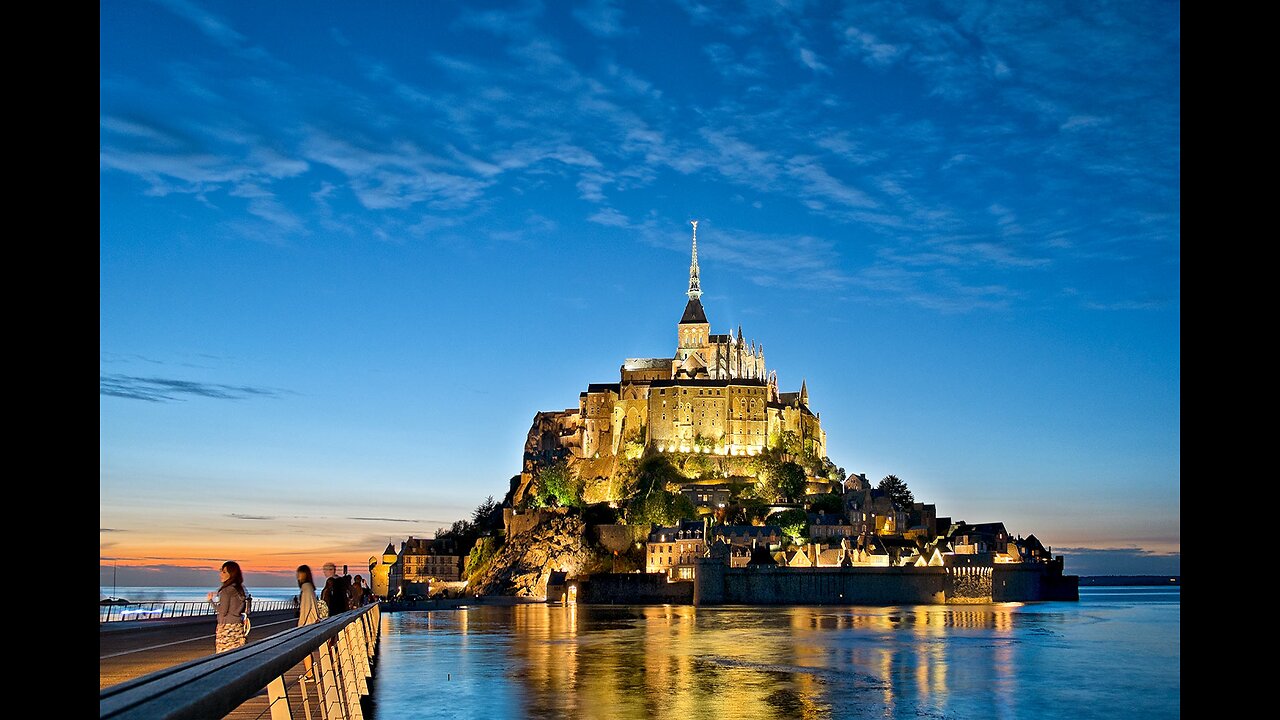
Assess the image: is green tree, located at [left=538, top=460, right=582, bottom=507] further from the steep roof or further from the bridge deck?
the bridge deck

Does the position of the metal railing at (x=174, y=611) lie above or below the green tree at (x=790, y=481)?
below

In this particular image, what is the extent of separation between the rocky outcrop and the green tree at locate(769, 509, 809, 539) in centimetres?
1843

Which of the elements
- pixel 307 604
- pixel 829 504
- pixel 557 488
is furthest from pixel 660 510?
pixel 307 604

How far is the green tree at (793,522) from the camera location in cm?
11244

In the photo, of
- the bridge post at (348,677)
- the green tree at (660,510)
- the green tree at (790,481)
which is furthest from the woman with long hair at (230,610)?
the green tree at (790,481)

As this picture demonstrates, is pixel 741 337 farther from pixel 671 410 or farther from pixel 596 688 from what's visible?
pixel 596 688

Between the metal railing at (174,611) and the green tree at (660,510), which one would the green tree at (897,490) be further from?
the metal railing at (174,611)

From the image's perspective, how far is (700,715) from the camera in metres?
21.4

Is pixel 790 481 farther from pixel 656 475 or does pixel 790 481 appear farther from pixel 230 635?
pixel 230 635

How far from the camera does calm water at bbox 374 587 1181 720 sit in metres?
23.8

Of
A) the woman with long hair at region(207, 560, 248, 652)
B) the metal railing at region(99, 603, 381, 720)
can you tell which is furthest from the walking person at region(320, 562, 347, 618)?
the metal railing at region(99, 603, 381, 720)

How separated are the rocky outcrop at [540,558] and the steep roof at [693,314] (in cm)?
4283
